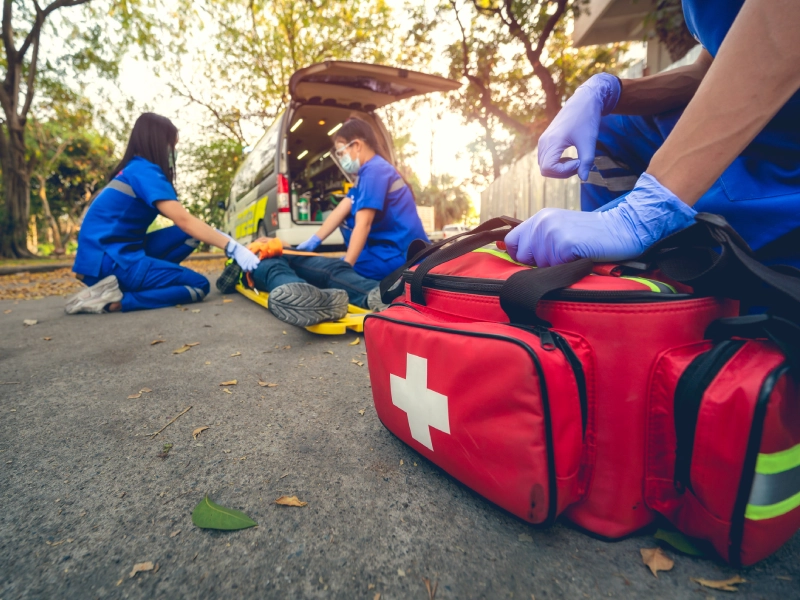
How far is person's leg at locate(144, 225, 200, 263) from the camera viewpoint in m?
3.58

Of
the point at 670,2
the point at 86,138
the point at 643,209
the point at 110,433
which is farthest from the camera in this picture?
the point at 86,138

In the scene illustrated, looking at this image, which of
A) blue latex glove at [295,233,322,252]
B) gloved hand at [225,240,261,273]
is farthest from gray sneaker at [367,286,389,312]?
blue latex glove at [295,233,322,252]

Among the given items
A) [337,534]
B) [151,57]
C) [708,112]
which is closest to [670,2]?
[708,112]

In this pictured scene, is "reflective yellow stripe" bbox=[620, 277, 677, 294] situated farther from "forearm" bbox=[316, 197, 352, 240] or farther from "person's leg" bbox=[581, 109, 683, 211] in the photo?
"forearm" bbox=[316, 197, 352, 240]

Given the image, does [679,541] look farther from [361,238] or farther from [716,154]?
[361,238]

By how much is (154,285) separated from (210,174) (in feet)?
37.3

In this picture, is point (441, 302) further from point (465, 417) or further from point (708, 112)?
point (708, 112)

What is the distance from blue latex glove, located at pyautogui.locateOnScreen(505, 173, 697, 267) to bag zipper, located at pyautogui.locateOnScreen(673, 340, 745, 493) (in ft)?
0.88

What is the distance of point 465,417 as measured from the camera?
0.80m

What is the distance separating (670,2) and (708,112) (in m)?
7.21

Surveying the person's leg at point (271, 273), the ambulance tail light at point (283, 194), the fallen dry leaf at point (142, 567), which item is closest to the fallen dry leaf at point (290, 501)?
the fallen dry leaf at point (142, 567)

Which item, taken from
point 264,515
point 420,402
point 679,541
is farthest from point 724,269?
point 264,515

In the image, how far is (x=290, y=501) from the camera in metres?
0.88

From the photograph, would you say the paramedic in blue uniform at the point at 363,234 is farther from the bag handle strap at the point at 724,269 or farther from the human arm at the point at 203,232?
the bag handle strap at the point at 724,269
